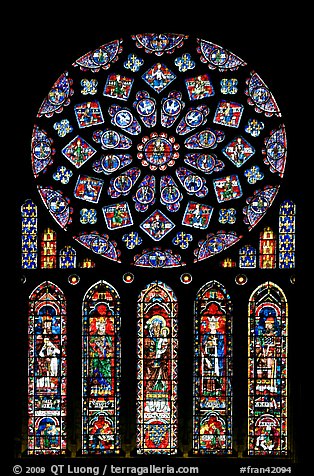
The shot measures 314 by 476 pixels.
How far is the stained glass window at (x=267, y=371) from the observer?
2300cm

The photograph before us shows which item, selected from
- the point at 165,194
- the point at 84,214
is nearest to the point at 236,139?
the point at 165,194

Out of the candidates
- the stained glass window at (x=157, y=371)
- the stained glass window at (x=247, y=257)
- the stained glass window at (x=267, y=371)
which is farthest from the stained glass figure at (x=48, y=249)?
the stained glass window at (x=267, y=371)

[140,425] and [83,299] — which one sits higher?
[83,299]

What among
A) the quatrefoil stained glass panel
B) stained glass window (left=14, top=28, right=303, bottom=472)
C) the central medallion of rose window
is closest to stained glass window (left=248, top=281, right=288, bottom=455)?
stained glass window (left=14, top=28, right=303, bottom=472)

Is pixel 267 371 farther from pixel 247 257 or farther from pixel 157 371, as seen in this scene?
pixel 247 257

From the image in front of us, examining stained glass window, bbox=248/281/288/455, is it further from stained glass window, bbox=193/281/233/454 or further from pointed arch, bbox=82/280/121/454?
pointed arch, bbox=82/280/121/454

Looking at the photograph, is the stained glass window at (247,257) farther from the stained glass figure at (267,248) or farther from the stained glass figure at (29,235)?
the stained glass figure at (29,235)

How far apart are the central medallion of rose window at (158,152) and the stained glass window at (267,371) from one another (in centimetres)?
285

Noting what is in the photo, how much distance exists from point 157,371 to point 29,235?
3.35 meters

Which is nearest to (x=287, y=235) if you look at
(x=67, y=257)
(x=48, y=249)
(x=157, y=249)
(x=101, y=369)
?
(x=157, y=249)

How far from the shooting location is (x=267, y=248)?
2331 cm

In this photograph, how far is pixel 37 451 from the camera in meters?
23.0
